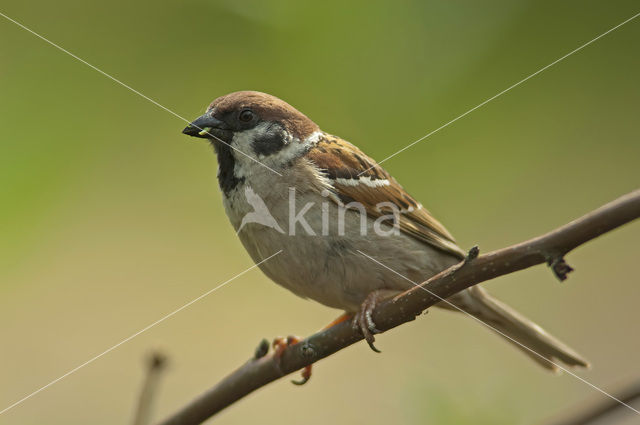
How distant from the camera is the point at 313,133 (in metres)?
3.71

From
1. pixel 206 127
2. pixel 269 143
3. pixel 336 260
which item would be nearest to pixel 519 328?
pixel 336 260

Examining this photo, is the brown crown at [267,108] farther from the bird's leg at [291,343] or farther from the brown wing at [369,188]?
the bird's leg at [291,343]

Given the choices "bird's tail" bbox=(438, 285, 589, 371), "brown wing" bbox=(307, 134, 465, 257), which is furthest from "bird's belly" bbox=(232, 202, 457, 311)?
"bird's tail" bbox=(438, 285, 589, 371)

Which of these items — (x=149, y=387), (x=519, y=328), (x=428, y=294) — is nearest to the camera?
(x=428, y=294)

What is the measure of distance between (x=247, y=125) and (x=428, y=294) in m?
1.54

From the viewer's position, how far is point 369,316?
284 cm

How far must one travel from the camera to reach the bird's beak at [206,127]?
3297 millimetres

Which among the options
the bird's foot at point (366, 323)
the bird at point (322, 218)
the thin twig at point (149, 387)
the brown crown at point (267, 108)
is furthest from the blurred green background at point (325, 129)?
the thin twig at point (149, 387)

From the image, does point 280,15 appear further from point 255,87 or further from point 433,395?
point 433,395

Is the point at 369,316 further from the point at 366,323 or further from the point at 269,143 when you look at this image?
the point at 269,143

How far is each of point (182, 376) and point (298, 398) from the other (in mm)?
874

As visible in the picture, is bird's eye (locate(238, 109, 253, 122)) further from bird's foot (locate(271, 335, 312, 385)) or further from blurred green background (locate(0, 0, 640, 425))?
bird's foot (locate(271, 335, 312, 385))

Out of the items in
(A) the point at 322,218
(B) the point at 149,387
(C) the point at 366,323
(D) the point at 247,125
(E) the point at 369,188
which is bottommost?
(B) the point at 149,387

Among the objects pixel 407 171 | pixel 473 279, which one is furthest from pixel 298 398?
pixel 473 279
